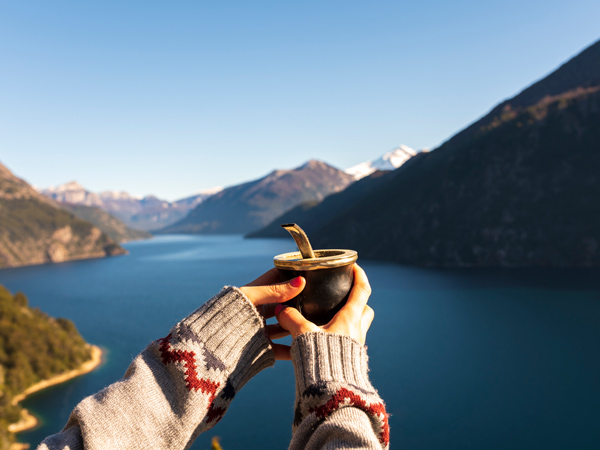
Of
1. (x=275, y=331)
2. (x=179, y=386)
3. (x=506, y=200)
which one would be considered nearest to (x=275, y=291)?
(x=275, y=331)

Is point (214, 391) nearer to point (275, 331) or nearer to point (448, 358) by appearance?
point (275, 331)

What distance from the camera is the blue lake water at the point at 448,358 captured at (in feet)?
101

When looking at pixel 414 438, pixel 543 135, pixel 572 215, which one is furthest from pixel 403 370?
pixel 543 135

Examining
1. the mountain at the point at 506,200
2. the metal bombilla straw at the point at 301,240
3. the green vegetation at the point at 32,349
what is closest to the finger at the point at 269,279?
the metal bombilla straw at the point at 301,240

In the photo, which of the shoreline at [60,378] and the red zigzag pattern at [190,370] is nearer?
the red zigzag pattern at [190,370]

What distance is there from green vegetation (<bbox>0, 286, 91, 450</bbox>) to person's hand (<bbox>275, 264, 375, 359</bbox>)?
2036 inches

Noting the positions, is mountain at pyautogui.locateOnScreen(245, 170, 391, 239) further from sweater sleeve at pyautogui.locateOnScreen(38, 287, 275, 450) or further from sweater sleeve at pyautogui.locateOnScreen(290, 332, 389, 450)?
sweater sleeve at pyautogui.locateOnScreen(290, 332, 389, 450)

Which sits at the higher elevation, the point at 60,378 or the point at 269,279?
the point at 269,279

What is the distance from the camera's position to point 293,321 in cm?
178

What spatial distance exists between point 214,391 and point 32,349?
58.0m

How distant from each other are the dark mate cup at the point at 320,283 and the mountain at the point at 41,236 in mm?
165648

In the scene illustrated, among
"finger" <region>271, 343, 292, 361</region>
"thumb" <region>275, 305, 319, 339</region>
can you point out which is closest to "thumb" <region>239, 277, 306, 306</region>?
"thumb" <region>275, 305, 319, 339</region>

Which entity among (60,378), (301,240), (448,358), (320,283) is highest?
(301,240)

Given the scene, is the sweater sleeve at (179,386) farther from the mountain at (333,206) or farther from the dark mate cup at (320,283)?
the mountain at (333,206)
